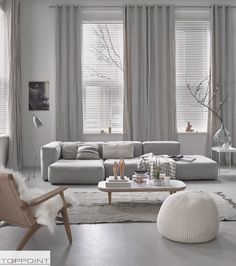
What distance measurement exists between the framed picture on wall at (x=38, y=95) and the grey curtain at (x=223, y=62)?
11.9 ft

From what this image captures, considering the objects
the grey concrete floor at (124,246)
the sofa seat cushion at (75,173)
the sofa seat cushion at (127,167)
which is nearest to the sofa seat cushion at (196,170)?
the sofa seat cushion at (127,167)

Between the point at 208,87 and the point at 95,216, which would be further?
the point at 208,87

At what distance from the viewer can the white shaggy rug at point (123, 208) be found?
12.6 feet

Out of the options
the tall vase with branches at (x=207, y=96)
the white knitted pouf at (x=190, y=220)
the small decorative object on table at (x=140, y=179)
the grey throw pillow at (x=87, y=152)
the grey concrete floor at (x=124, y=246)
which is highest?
the tall vase with branches at (x=207, y=96)

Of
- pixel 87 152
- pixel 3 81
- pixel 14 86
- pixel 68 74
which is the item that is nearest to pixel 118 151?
pixel 87 152

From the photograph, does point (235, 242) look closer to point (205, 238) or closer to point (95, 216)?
point (205, 238)

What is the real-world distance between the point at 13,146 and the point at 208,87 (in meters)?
4.33

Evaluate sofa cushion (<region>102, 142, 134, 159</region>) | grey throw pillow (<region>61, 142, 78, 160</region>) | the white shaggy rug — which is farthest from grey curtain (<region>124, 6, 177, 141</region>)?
the white shaggy rug

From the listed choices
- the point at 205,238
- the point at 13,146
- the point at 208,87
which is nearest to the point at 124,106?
the point at 208,87

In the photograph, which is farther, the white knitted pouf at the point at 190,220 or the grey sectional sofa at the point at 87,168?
the grey sectional sofa at the point at 87,168

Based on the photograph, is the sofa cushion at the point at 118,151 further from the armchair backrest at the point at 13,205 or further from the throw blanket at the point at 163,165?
the armchair backrest at the point at 13,205

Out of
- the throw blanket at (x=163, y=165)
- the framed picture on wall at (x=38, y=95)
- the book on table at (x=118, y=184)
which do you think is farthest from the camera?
the framed picture on wall at (x=38, y=95)

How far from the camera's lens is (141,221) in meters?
3.75

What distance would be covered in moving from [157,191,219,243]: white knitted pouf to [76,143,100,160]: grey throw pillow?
10.6 feet
